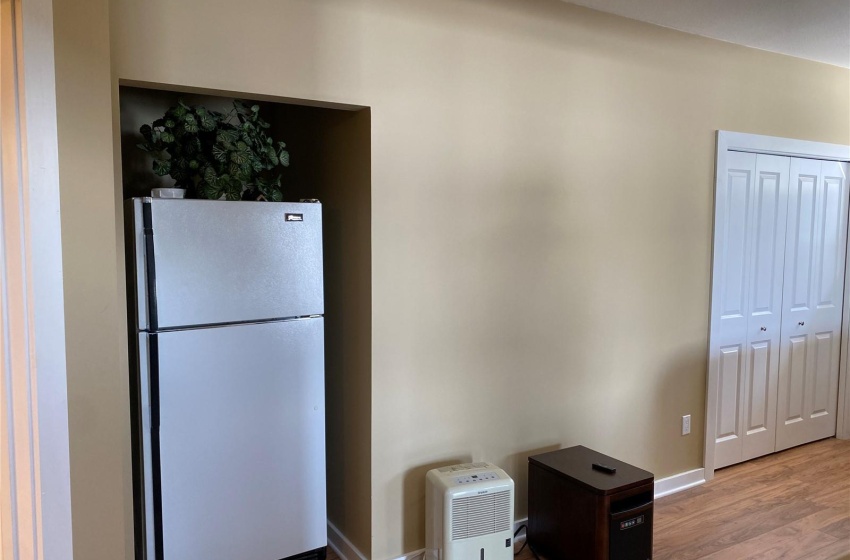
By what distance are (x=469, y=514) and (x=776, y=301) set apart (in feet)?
8.62

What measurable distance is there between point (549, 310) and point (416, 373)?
0.77 metres

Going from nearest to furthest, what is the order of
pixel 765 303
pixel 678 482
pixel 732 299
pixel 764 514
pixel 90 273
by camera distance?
1. pixel 90 273
2. pixel 764 514
3. pixel 678 482
4. pixel 732 299
5. pixel 765 303

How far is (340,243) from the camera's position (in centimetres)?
270

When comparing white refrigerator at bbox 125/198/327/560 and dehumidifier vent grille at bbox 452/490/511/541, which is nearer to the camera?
white refrigerator at bbox 125/198/327/560

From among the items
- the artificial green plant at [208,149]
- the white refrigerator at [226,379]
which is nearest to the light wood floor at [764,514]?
the white refrigerator at [226,379]

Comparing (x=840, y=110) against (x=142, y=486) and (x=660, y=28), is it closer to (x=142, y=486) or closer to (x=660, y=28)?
(x=660, y=28)

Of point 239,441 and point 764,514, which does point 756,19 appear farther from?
point 239,441

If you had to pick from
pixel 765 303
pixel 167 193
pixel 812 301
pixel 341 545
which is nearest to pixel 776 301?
pixel 765 303

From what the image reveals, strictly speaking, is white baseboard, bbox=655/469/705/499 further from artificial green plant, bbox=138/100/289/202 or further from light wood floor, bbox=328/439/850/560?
artificial green plant, bbox=138/100/289/202

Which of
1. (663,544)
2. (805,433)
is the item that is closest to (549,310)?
(663,544)

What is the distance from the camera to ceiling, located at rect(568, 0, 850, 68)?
9.13 feet

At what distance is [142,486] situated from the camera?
2.20 meters

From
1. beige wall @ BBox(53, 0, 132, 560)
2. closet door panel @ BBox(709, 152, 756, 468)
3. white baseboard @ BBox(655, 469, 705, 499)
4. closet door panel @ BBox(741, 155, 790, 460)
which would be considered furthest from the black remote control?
beige wall @ BBox(53, 0, 132, 560)

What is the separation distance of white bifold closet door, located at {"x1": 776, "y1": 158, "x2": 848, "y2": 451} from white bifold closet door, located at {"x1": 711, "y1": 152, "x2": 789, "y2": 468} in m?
0.10
